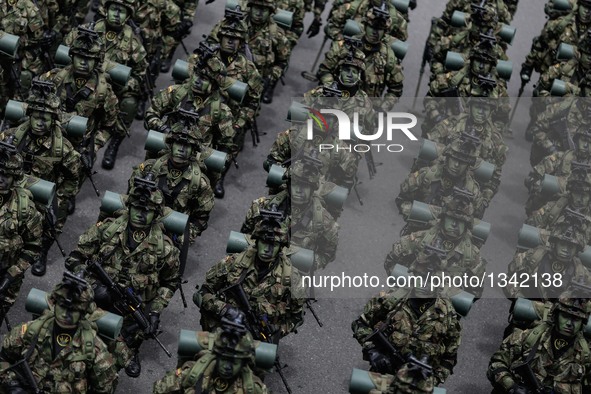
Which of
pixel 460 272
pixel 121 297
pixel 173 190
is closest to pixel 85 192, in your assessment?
pixel 173 190

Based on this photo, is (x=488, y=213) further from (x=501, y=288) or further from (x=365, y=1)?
(x=365, y=1)

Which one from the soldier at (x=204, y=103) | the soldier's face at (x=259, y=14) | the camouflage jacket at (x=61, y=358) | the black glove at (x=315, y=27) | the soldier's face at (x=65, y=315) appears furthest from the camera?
the black glove at (x=315, y=27)

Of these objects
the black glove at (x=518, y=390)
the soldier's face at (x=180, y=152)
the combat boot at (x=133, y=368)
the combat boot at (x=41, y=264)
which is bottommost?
the combat boot at (x=133, y=368)

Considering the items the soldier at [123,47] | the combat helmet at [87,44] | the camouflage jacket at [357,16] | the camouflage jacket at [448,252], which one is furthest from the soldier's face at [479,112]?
the combat helmet at [87,44]

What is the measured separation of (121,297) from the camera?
876 inches

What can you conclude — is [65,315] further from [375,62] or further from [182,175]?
[375,62]

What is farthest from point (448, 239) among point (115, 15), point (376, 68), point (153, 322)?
point (115, 15)

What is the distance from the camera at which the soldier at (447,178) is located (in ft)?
84.9

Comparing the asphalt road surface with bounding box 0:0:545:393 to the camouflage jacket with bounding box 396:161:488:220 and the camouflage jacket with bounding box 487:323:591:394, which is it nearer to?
the camouflage jacket with bounding box 396:161:488:220

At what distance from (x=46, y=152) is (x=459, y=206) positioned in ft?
21.6

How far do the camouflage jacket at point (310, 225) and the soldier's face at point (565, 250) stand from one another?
139 inches

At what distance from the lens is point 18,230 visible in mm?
22531

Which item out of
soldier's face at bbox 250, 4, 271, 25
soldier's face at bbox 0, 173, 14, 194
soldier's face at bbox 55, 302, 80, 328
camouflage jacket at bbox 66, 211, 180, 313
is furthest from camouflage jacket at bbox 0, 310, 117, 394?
soldier's face at bbox 250, 4, 271, 25

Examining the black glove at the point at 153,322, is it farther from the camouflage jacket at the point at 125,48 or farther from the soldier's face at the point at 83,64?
the camouflage jacket at the point at 125,48
